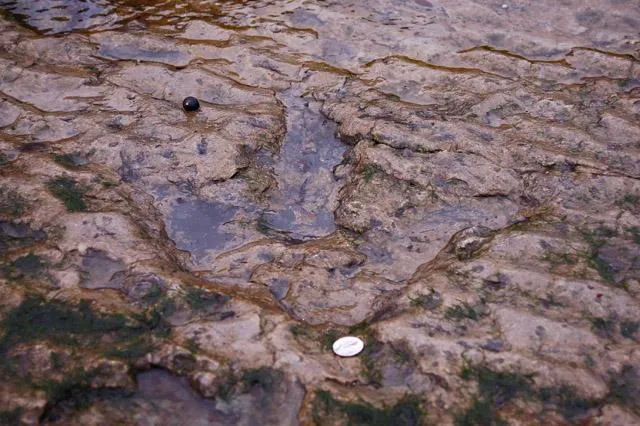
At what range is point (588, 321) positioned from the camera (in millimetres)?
2754

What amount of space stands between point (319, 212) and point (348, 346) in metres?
1.10

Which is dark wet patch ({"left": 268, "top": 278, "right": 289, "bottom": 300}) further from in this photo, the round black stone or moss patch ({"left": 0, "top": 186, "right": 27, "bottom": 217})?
the round black stone

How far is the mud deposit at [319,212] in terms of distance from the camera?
2.53 m

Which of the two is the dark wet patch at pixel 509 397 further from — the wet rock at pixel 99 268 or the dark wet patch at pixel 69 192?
the dark wet patch at pixel 69 192

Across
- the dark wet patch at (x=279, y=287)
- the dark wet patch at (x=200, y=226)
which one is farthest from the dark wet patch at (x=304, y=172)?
the dark wet patch at (x=279, y=287)

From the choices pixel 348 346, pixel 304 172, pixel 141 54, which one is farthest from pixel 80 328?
pixel 141 54

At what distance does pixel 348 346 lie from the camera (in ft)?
8.84

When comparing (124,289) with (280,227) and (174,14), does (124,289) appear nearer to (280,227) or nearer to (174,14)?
(280,227)

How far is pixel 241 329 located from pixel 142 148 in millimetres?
1586

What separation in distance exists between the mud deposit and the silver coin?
0.04 m

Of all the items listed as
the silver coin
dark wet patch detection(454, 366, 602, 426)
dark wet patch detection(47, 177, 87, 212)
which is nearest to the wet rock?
dark wet patch detection(47, 177, 87, 212)

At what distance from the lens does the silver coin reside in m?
2.67

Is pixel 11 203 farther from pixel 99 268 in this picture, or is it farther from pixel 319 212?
pixel 319 212

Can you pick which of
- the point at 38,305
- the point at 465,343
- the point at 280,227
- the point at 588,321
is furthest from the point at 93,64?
the point at 588,321
